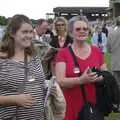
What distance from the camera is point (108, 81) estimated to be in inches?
208

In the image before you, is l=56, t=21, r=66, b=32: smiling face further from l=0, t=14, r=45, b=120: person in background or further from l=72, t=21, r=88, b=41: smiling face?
l=0, t=14, r=45, b=120: person in background

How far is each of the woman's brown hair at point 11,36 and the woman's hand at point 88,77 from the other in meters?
0.83

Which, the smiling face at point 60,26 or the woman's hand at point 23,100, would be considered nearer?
the woman's hand at point 23,100

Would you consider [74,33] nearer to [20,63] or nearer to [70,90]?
[70,90]

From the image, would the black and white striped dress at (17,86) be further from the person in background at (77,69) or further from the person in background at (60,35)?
the person in background at (60,35)

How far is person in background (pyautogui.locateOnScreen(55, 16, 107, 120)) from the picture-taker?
5336 millimetres

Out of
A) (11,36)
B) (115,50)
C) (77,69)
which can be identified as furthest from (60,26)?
(11,36)

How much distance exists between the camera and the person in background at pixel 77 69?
17.5 ft

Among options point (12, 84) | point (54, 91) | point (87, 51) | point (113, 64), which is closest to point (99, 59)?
A: point (87, 51)

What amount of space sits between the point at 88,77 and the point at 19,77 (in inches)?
42.4

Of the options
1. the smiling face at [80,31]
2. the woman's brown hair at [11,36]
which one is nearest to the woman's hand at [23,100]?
the woman's brown hair at [11,36]

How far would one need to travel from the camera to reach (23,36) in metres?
4.40

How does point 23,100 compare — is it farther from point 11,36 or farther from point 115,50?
point 115,50

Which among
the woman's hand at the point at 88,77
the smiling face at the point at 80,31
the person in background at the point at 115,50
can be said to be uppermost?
the smiling face at the point at 80,31
